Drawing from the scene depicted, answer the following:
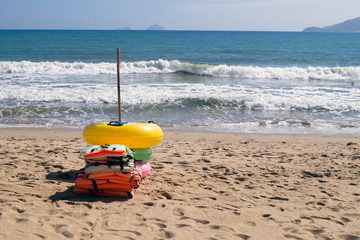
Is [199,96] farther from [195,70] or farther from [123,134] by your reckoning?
[195,70]

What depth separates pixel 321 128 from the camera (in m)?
8.95

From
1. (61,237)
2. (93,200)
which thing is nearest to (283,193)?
Answer: (93,200)

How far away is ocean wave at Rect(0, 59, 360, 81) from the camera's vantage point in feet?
65.0

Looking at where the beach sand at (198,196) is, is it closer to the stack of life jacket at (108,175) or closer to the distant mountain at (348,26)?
the stack of life jacket at (108,175)

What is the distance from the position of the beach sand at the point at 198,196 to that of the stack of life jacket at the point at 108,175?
0.13 m

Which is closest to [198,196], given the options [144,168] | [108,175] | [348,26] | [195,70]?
[144,168]

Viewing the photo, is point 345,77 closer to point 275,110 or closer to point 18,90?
point 275,110

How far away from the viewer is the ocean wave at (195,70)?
19812 millimetres

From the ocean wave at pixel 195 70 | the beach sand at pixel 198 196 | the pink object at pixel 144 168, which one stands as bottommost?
the beach sand at pixel 198 196

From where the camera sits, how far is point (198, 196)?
4.32 m

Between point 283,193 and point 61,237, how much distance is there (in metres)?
2.76

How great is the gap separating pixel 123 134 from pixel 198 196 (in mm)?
1284

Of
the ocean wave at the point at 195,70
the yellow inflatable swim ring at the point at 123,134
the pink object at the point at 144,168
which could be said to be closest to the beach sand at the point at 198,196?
the pink object at the point at 144,168

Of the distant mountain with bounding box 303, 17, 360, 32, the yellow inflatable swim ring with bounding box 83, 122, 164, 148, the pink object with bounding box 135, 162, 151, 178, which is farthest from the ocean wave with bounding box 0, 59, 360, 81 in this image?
the distant mountain with bounding box 303, 17, 360, 32
